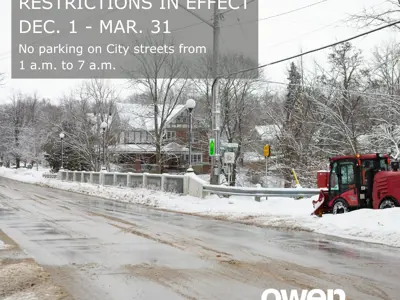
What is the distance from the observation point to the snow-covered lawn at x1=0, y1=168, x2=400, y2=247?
1210 cm

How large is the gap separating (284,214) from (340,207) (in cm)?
234

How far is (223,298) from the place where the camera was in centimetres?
594

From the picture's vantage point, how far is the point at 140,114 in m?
51.6

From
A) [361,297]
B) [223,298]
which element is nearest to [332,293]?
[361,297]

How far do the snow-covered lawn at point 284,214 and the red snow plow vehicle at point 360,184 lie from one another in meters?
0.74

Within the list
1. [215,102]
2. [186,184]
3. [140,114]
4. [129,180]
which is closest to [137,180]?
[129,180]

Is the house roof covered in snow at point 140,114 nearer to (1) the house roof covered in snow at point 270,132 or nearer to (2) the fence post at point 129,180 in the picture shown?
(1) the house roof covered in snow at point 270,132

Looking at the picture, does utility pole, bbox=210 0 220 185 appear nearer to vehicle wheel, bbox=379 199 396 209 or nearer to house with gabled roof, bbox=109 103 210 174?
vehicle wheel, bbox=379 199 396 209

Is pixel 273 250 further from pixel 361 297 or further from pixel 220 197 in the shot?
pixel 220 197

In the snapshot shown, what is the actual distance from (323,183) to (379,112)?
621 inches

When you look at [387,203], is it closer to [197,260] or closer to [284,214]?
[284,214]

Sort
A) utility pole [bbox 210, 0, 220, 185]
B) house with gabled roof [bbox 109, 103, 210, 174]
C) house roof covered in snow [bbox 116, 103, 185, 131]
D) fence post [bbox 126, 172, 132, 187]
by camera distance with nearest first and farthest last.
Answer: utility pole [bbox 210, 0, 220, 185] → fence post [bbox 126, 172, 132, 187] → house roof covered in snow [bbox 116, 103, 185, 131] → house with gabled roof [bbox 109, 103, 210, 174]

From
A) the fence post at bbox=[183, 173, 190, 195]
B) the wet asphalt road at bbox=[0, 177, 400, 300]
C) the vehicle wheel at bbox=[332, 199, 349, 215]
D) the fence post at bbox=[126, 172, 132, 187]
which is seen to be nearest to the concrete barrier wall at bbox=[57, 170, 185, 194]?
the fence post at bbox=[126, 172, 132, 187]

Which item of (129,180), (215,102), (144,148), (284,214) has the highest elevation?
(215,102)
